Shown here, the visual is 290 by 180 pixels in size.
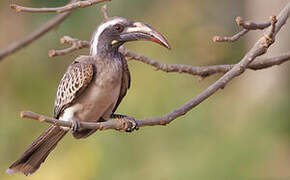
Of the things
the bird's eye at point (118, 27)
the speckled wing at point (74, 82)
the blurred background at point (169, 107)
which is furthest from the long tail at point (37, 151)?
the blurred background at point (169, 107)

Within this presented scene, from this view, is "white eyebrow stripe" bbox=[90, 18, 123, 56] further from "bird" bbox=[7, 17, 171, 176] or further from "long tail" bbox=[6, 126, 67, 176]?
"long tail" bbox=[6, 126, 67, 176]

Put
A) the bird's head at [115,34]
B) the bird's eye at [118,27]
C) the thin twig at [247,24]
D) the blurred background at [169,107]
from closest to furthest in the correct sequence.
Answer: the thin twig at [247,24], the bird's head at [115,34], the bird's eye at [118,27], the blurred background at [169,107]

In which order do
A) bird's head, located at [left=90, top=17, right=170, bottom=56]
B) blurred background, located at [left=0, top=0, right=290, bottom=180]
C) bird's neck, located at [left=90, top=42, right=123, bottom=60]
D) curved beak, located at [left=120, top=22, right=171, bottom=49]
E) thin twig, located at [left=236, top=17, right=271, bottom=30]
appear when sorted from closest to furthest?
thin twig, located at [left=236, top=17, right=271, bottom=30] < curved beak, located at [left=120, top=22, right=171, bottom=49] < bird's head, located at [left=90, top=17, right=170, bottom=56] < bird's neck, located at [left=90, top=42, right=123, bottom=60] < blurred background, located at [left=0, top=0, right=290, bottom=180]

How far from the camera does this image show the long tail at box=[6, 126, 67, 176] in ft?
14.5

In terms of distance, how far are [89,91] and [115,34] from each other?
0.48 metres

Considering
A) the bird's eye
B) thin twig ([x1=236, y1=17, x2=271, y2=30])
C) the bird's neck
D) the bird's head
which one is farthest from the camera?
the bird's neck

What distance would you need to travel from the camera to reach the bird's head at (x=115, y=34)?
434 centimetres

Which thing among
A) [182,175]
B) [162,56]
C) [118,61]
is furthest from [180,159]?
[118,61]

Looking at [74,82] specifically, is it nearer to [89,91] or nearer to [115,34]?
[89,91]

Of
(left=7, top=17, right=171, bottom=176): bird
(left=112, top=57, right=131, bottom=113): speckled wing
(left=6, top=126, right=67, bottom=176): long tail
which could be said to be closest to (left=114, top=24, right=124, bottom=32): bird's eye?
(left=7, top=17, right=171, bottom=176): bird

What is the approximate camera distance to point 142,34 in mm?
4262

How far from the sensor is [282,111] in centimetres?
830

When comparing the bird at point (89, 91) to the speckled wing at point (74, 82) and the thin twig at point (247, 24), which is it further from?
the thin twig at point (247, 24)

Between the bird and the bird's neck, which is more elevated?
the bird's neck
